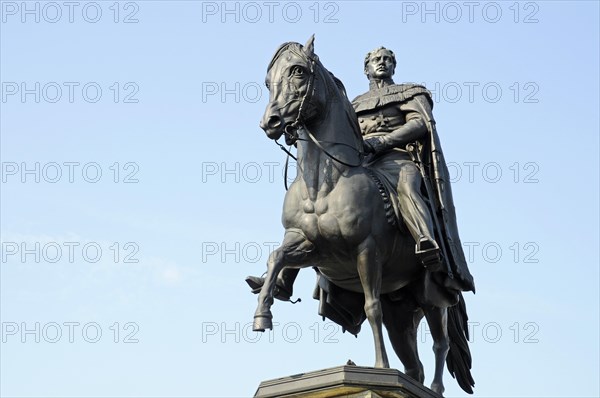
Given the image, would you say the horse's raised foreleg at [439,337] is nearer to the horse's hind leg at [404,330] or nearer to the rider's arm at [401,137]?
the horse's hind leg at [404,330]

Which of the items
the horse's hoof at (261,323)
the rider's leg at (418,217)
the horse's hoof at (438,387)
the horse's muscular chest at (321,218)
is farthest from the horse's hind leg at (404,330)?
the horse's hoof at (261,323)

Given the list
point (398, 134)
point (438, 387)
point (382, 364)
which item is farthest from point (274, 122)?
point (438, 387)

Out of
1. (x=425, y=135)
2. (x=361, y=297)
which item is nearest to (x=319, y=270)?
(x=361, y=297)

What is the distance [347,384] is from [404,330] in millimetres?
2896

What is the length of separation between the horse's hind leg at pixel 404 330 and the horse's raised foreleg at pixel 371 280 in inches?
66.0

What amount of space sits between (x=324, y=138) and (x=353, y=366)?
2960 millimetres

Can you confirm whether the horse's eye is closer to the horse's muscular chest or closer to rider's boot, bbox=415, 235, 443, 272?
the horse's muscular chest

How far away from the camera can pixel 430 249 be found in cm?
1955

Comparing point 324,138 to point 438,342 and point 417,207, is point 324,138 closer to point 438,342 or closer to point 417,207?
point 417,207

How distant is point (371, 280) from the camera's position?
1964 centimetres

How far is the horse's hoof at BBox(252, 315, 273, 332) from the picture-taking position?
19.0 m

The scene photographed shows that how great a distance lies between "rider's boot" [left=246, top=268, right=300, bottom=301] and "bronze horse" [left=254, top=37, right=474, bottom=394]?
39 cm

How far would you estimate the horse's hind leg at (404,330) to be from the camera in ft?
69.8

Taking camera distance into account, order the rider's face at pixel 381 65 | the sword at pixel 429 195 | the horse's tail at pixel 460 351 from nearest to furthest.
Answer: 1. the sword at pixel 429 195
2. the rider's face at pixel 381 65
3. the horse's tail at pixel 460 351
